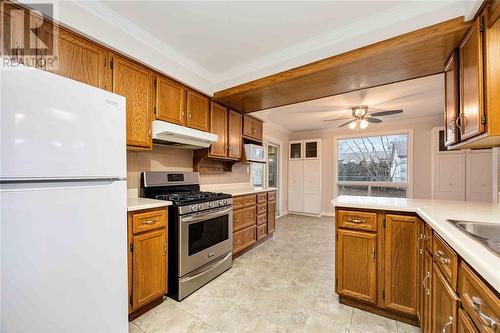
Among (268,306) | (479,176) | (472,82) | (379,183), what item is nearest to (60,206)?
(268,306)

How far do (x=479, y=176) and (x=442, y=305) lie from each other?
4.55 m

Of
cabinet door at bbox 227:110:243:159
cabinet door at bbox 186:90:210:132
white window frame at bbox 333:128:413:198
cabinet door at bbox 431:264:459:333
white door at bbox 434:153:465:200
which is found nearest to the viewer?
cabinet door at bbox 431:264:459:333

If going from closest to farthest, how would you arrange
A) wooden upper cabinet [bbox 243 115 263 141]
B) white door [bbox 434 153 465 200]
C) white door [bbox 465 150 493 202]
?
wooden upper cabinet [bbox 243 115 263 141]
white door [bbox 465 150 493 202]
white door [bbox 434 153 465 200]

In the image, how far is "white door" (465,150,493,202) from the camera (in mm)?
4016

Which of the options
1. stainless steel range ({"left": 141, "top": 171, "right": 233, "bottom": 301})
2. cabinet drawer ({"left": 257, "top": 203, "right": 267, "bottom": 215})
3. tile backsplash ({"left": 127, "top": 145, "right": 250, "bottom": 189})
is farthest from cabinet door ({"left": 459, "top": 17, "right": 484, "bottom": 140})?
tile backsplash ({"left": 127, "top": 145, "right": 250, "bottom": 189})

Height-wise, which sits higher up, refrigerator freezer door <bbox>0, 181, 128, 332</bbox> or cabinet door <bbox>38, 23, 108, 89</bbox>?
cabinet door <bbox>38, 23, 108, 89</bbox>

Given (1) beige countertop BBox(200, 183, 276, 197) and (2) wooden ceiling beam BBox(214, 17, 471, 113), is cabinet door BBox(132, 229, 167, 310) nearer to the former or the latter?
(1) beige countertop BBox(200, 183, 276, 197)

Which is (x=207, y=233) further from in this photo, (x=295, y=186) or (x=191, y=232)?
(x=295, y=186)

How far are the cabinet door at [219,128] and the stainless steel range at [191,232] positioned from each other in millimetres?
594

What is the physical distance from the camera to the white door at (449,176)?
4.27 m

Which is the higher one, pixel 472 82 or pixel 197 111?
pixel 197 111

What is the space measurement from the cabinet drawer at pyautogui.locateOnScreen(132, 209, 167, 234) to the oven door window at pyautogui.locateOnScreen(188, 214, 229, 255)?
29 cm

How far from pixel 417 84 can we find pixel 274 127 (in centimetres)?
309

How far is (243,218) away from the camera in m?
3.19
